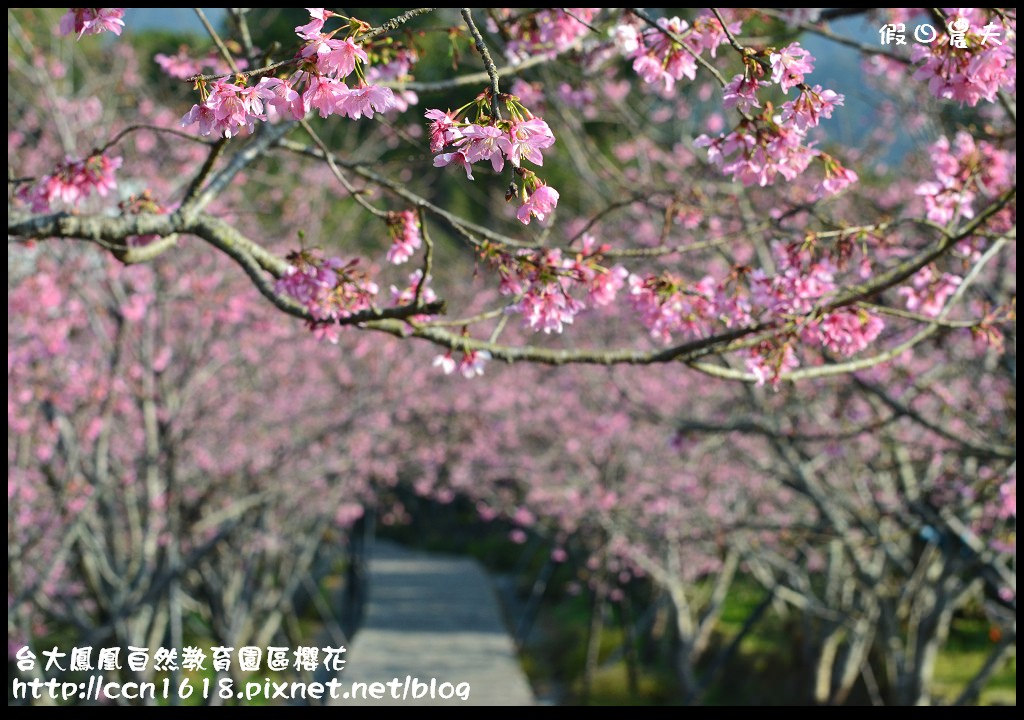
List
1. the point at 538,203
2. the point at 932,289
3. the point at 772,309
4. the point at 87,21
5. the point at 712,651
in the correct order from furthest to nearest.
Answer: the point at 712,651 < the point at 932,289 < the point at 772,309 < the point at 87,21 < the point at 538,203

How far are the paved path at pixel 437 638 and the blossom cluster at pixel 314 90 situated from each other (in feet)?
22.9

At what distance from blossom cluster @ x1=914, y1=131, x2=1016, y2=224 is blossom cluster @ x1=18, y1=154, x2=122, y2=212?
2.69m

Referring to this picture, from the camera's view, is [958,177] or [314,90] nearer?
[314,90]

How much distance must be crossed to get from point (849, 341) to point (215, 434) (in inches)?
332

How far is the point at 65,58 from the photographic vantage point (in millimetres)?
8273

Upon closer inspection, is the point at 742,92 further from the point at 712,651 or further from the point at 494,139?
the point at 712,651

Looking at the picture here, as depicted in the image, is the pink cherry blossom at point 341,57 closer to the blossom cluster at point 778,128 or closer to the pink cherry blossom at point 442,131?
the pink cherry blossom at point 442,131

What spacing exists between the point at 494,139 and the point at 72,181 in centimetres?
180

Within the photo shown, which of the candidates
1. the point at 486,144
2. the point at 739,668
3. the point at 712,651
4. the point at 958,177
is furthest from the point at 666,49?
the point at 712,651

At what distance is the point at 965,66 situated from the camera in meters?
2.46

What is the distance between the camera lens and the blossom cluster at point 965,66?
2.40m

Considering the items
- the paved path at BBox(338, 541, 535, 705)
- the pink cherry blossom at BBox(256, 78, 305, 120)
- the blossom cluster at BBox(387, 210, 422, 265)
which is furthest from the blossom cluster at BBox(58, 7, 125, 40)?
the paved path at BBox(338, 541, 535, 705)
